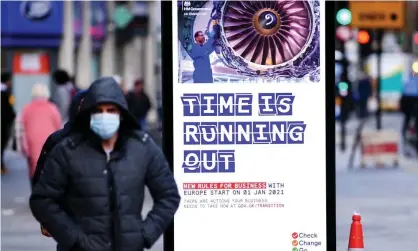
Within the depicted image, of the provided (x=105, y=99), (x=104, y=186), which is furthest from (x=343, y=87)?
(x=104, y=186)

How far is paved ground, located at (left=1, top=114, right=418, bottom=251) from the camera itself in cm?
1338

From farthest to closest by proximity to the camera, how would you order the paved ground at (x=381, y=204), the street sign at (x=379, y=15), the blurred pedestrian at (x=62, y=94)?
the street sign at (x=379, y=15) < the blurred pedestrian at (x=62, y=94) < the paved ground at (x=381, y=204)

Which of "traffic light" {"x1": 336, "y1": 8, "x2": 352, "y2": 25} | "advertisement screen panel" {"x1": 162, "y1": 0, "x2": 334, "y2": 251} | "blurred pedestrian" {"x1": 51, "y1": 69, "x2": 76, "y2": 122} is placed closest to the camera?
"advertisement screen panel" {"x1": 162, "y1": 0, "x2": 334, "y2": 251}

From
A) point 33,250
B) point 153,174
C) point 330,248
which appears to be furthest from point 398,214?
point 153,174

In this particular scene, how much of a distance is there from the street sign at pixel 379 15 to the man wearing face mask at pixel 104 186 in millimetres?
18956

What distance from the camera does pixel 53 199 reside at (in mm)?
6891

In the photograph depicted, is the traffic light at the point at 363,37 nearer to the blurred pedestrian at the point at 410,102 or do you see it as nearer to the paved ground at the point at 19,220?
the blurred pedestrian at the point at 410,102

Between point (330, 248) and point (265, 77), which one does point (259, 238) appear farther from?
point (265, 77)

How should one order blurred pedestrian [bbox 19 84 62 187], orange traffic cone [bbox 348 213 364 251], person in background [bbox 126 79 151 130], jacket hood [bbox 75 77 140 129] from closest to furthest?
jacket hood [bbox 75 77 140 129] < orange traffic cone [bbox 348 213 364 251] < blurred pedestrian [bbox 19 84 62 187] < person in background [bbox 126 79 151 130]

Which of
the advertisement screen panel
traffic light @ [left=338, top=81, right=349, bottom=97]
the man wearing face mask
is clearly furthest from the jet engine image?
traffic light @ [left=338, top=81, right=349, bottom=97]

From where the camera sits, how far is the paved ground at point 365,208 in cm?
1338

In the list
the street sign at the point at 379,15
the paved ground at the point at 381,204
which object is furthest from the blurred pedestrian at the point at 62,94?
the street sign at the point at 379,15

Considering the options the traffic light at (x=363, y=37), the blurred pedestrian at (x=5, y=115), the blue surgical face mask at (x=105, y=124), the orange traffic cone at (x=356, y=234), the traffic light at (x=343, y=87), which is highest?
the traffic light at (x=363, y=37)

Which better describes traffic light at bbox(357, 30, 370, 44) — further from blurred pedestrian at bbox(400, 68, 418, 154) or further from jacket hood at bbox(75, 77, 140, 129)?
jacket hood at bbox(75, 77, 140, 129)
